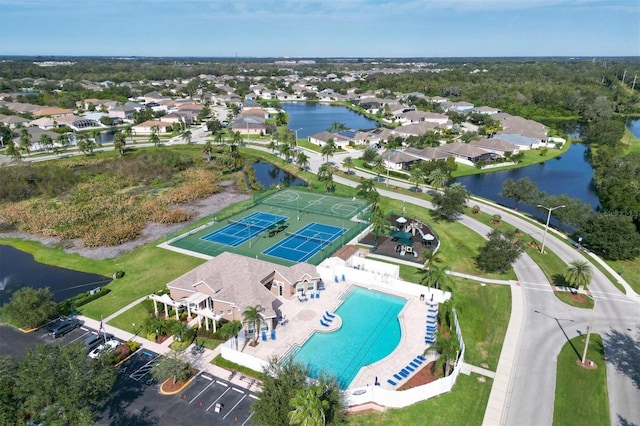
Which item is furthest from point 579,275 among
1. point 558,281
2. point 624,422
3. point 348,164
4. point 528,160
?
point 528,160

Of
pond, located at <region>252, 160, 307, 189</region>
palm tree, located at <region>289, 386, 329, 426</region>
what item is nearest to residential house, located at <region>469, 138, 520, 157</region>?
pond, located at <region>252, 160, 307, 189</region>

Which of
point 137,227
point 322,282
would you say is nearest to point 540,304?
point 322,282

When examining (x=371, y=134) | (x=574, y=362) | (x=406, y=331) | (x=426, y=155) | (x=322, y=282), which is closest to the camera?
(x=574, y=362)

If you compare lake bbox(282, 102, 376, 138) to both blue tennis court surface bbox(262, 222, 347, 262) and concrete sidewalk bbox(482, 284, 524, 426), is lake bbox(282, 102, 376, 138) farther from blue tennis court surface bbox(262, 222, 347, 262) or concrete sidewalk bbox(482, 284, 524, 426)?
concrete sidewalk bbox(482, 284, 524, 426)

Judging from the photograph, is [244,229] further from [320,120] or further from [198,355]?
[320,120]

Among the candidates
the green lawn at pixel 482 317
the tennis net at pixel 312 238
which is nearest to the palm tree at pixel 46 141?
the tennis net at pixel 312 238

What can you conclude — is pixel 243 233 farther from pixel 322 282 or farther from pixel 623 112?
pixel 623 112
